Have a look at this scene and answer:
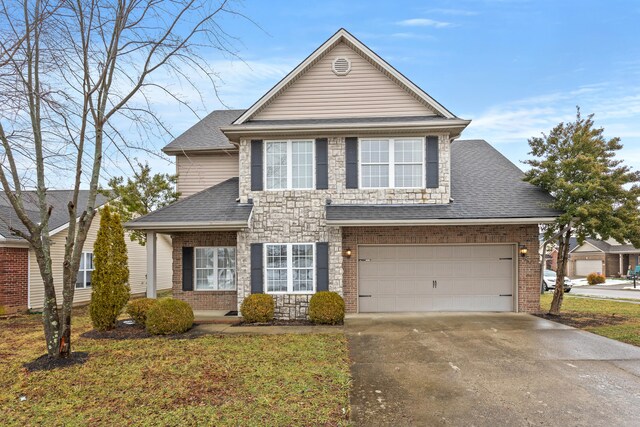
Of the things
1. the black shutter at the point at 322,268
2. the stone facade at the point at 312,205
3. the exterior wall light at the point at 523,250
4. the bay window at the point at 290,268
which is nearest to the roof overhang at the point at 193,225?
the stone facade at the point at 312,205

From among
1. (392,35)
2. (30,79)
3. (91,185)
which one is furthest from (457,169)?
(30,79)

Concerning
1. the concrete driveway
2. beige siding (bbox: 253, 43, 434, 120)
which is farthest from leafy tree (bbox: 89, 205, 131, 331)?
the concrete driveway

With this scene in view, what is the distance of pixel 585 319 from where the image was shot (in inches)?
464

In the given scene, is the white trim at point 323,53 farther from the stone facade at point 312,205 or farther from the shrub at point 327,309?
the shrub at point 327,309

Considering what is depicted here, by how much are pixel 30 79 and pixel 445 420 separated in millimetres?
9025

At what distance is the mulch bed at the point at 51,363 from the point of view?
23.0 ft

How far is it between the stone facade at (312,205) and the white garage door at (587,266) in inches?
1626

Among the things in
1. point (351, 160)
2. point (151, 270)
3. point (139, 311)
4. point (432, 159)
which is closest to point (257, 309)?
point (139, 311)

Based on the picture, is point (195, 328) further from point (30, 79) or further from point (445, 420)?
point (445, 420)

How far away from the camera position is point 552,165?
39.3ft

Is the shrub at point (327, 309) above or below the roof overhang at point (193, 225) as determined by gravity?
below

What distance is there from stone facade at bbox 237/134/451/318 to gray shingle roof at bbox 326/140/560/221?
13.2 inches

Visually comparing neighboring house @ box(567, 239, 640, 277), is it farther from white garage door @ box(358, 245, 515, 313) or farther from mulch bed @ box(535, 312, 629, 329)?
white garage door @ box(358, 245, 515, 313)

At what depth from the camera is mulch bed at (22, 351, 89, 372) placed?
276 inches
